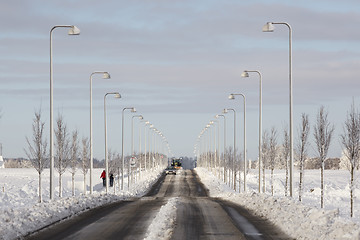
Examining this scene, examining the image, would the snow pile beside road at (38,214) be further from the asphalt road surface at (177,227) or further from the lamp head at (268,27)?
the lamp head at (268,27)

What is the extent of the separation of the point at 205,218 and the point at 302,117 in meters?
28.9

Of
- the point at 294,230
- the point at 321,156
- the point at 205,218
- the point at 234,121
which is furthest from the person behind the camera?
the point at 234,121

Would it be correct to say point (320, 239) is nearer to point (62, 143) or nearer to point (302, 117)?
point (302, 117)

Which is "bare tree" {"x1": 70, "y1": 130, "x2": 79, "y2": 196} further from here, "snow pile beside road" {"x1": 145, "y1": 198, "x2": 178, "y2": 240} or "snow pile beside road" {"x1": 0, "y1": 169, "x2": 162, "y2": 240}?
"snow pile beside road" {"x1": 145, "y1": 198, "x2": 178, "y2": 240}

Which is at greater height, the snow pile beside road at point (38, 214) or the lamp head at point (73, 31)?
the lamp head at point (73, 31)

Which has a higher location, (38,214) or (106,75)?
(106,75)

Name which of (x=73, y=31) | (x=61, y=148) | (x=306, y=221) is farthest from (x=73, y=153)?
(x=306, y=221)

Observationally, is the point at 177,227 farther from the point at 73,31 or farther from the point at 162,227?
the point at 73,31

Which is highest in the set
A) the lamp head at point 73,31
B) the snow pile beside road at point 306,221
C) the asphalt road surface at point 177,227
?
the lamp head at point 73,31

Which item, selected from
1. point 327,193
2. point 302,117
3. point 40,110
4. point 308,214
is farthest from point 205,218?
point 327,193

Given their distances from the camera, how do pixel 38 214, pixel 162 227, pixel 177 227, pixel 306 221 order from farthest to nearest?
1. pixel 38 214
2. pixel 177 227
3. pixel 162 227
4. pixel 306 221

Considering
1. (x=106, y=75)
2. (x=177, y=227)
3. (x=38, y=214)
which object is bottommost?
(x=177, y=227)

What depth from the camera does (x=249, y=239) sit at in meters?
19.1

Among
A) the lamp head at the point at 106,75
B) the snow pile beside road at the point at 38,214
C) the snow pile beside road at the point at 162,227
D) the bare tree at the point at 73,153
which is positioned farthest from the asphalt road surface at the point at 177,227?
the bare tree at the point at 73,153
